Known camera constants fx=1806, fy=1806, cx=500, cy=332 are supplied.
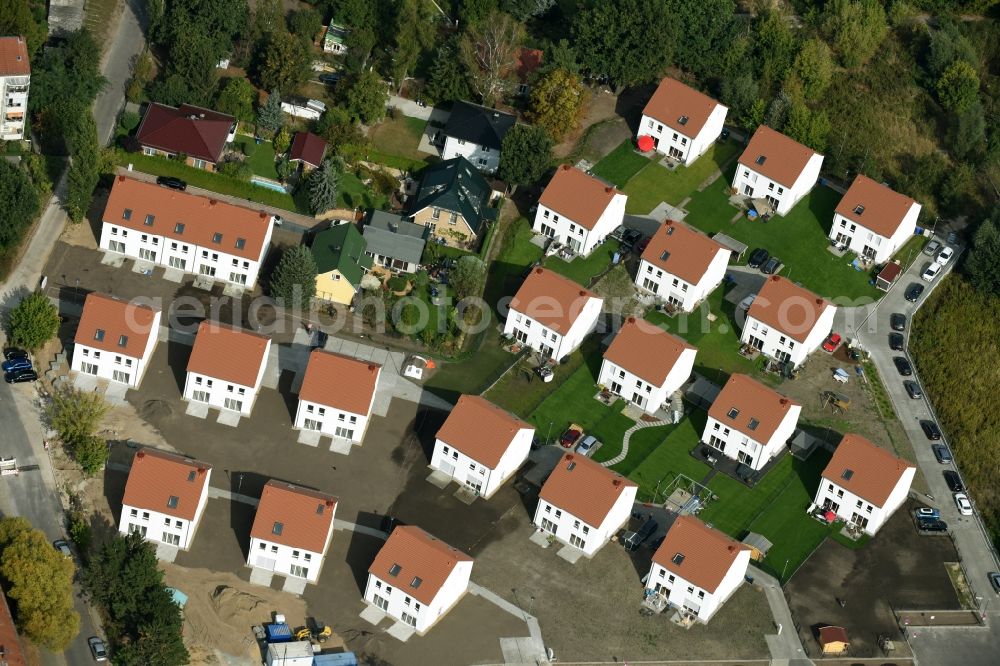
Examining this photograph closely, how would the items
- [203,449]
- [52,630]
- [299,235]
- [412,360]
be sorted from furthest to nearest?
[299,235] → [412,360] → [203,449] → [52,630]

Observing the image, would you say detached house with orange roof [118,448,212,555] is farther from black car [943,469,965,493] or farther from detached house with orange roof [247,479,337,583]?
black car [943,469,965,493]

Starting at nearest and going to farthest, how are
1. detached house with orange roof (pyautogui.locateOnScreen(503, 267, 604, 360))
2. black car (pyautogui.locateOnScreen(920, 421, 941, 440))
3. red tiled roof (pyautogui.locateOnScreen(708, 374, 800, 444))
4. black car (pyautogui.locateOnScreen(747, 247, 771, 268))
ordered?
red tiled roof (pyautogui.locateOnScreen(708, 374, 800, 444)), detached house with orange roof (pyautogui.locateOnScreen(503, 267, 604, 360)), black car (pyautogui.locateOnScreen(920, 421, 941, 440)), black car (pyautogui.locateOnScreen(747, 247, 771, 268))

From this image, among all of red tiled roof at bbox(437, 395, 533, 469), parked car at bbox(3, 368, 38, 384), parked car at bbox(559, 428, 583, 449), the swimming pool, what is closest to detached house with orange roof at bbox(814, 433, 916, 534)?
parked car at bbox(559, 428, 583, 449)

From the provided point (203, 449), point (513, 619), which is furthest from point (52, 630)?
point (513, 619)

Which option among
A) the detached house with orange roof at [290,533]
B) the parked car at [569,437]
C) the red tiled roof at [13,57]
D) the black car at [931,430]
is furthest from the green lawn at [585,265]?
the red tiled roof at [13,57]

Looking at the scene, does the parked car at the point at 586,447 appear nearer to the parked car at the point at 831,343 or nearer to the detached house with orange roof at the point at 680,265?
the detached house with orange roof at the point at 680,265

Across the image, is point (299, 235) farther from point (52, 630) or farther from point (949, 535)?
point (949, 535)
